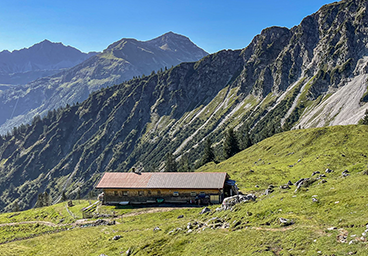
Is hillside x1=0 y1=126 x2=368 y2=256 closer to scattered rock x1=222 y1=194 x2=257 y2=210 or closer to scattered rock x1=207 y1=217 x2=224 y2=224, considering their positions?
scattered rock x1=207 y1=217 x2=224 y2=224

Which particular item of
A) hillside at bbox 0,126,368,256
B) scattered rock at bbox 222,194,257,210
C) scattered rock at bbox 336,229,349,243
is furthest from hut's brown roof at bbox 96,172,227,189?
scattered rock at bbox 336,229,349,243

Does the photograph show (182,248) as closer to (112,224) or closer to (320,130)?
(112,224)

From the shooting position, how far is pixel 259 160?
10050 cm

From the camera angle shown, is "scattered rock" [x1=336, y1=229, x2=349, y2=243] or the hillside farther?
the hillside

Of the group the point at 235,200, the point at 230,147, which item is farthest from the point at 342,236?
the point at 230,147

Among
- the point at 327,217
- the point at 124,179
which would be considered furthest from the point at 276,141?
the point at 327,217

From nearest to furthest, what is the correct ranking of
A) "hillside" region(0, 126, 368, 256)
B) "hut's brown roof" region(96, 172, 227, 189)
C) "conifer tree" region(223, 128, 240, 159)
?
"hillside" region(0, 126, 368, 256)
"hut's brown roof" region(96, 172, 227, 189)
"conifer tree" region(223, 128, 240, 159)

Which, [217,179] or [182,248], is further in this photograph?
[217,179]

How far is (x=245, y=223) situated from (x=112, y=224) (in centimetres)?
3161

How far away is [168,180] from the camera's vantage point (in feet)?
228

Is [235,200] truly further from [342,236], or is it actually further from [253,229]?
[342,236]

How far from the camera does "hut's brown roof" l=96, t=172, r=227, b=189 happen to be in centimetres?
6519

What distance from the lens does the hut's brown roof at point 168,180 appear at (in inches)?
2566

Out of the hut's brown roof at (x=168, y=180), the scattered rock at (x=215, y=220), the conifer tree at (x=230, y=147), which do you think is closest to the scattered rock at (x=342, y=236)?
the scattered rock at (x=215, y=220)
